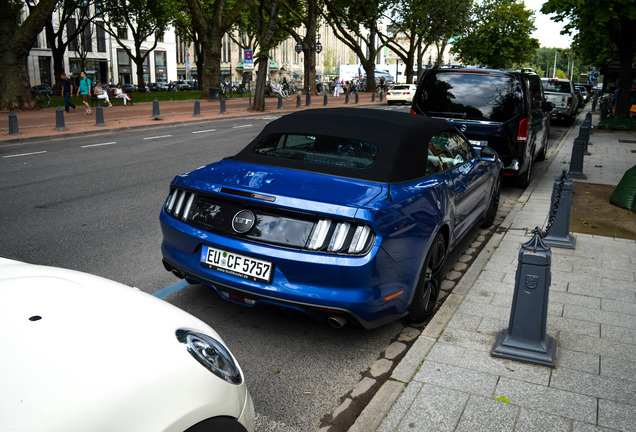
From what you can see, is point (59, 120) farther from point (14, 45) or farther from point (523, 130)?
point (523, 130)

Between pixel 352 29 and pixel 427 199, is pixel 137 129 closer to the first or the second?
pixel 427 199

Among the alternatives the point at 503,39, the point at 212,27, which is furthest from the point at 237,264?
the point at 503,39

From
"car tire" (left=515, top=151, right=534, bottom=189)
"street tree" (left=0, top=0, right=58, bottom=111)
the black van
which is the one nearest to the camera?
the black van

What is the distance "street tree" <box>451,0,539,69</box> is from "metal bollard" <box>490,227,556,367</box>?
46276mm

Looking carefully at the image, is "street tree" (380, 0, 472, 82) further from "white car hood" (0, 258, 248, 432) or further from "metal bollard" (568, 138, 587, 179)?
"white car hood" (0, 258, 248, 432)

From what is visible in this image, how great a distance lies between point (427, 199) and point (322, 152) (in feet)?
3.08

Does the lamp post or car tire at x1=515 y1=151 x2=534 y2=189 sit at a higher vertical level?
the lamp post

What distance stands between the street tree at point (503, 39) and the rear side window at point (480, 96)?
40422 mm

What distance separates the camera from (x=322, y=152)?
15.1 ft

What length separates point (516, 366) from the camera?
12.3 feet

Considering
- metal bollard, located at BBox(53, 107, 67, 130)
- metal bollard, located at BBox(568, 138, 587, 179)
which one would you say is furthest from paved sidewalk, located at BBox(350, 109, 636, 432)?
metal bollard, located at BBox(53, 107, 67, 130)

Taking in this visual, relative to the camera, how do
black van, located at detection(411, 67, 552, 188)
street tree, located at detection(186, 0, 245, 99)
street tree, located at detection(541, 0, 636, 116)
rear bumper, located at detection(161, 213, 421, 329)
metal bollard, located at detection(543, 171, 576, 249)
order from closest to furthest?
1. rear bumper, located at detection(161, 213, 421, 329)
2. metal bollard, located at detection(543, 171, 576, 249)
3. black van, located at detection(411, 67, 552, 188)
4. street tree, located at detection(541, 0, 636, 116)
5. street tree, located at detection(186, 0, 245, 99)

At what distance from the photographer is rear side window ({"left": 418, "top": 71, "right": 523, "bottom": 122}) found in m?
8.91

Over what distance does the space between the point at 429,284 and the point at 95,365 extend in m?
3.06
